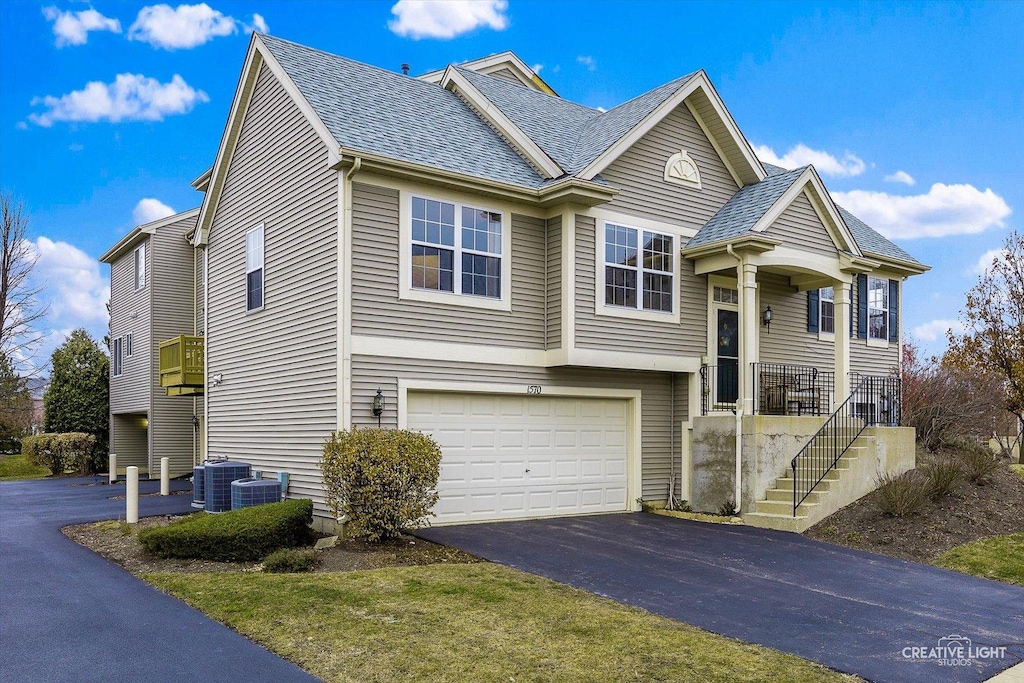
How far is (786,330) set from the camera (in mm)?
18547

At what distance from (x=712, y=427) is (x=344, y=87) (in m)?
9.18

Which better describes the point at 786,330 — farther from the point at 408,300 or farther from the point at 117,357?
the point at 117,357

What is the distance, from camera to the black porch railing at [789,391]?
655 inches

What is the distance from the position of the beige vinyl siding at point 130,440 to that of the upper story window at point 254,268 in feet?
52.0

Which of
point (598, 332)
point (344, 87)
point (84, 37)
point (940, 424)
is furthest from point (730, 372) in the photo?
point (84, 37)

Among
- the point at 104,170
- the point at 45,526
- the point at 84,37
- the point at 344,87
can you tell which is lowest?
the point at 45,526

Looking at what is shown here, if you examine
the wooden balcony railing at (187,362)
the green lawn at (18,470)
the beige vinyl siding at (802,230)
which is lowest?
the green lawn at (18,470)

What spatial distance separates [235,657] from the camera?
22.1 feet

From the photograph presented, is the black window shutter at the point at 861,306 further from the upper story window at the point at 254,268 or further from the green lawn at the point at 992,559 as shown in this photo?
the upper story window at the point at 254,268

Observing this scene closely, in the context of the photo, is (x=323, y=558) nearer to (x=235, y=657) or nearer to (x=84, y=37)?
(x=235, y=657)

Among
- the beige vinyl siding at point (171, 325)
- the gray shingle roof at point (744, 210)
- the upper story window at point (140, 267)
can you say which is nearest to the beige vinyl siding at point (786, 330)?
the gray shingle roof at point (744, 210)

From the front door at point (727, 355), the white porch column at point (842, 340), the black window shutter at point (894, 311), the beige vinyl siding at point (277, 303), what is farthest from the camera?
the black window shutter at point (894, 311)

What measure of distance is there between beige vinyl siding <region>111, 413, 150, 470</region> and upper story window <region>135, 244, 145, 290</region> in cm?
475

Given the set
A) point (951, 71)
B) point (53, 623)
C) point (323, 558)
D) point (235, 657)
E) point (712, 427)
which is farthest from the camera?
point (951, 71)
